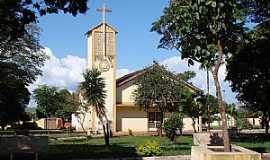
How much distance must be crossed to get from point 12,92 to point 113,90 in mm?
14288

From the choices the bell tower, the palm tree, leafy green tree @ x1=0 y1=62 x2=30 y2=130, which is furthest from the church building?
the palm tree

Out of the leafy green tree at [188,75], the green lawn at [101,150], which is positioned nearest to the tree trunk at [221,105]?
the green lawn at [101,150]

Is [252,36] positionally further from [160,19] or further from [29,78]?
[29,78]

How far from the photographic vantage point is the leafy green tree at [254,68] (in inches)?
1321

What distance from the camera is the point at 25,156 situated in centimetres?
2036

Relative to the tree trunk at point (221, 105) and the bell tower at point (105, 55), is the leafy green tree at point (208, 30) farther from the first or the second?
the bell tower at point (105, 55)

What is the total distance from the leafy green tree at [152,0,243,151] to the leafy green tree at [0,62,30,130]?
84.6 ft

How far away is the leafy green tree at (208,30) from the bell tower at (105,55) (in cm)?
4121

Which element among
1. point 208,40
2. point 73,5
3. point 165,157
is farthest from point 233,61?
point 73,5

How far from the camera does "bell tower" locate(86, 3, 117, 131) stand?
188ft

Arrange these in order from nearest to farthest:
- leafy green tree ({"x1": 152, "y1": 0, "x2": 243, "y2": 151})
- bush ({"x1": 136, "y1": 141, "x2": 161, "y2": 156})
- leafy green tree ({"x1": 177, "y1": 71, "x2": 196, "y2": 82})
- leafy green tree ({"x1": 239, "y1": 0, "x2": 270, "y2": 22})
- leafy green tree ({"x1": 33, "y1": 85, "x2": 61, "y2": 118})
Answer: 1. leafy green tree ({"x1": 152, "y1": 0, "x2": 243, "y2": 151})
2. bush ({"x1": 136, "y1": 141, "x2": 161, "y2": 156})
3. leafy green tree ({"x1": 239, "y1": 0, "x2": 270, "y2": 22})
4. leafy green tree ({"x1": 177, "y1": 71, "x2": 196, "y2": 82})
5. leafy green tree ({"x1": 33, "y1": 85, "x2": 61, "y2": 118})

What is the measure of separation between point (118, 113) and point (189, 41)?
4498cm

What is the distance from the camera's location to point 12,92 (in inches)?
1848

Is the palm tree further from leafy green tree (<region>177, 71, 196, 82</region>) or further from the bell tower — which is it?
leafy green tree (<region>177, 71, 196, 82</region>)
